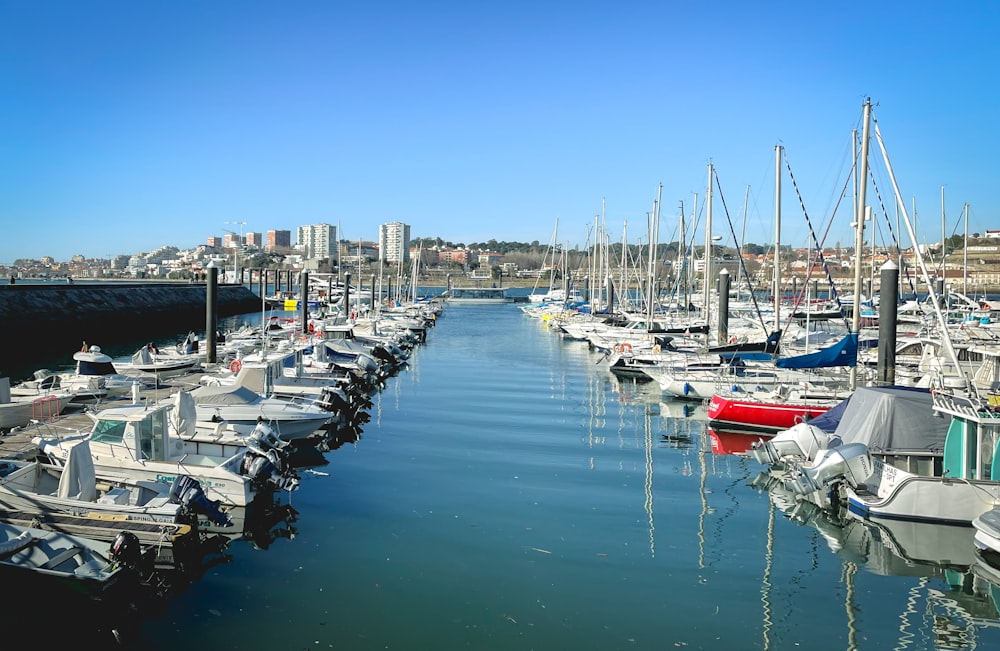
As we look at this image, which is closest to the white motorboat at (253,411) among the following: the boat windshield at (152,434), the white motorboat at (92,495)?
the boat windshield at (152,434)

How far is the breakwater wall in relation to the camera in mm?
50906

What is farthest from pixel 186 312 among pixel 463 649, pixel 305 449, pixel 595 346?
pixel 463 649

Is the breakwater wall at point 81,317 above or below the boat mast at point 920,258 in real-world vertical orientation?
below

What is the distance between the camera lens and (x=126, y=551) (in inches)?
479

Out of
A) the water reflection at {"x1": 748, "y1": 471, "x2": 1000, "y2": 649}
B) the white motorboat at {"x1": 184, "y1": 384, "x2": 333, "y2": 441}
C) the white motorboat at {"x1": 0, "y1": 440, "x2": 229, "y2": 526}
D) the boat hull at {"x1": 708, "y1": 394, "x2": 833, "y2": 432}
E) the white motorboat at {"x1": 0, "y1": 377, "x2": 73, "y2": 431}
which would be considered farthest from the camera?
the boat hull at {"x1": 708, "y1": 394, "x2": 833, "y2": 432}

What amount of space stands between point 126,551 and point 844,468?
14.4 m

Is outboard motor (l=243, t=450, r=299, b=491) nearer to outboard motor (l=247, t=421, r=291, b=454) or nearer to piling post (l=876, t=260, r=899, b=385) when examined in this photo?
outboard motor (l=247, t=421, r=291, b=454)

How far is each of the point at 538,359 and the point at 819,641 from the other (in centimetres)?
3927

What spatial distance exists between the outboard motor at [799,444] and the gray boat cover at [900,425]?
804 mm

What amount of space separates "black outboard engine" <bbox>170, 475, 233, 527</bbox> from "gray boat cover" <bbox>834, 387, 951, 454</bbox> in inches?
557

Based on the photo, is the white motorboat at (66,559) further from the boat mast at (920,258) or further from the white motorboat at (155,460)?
the boat mast at (920,258)

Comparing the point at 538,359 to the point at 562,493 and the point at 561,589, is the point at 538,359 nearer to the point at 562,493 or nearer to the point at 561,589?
the point at 562,493

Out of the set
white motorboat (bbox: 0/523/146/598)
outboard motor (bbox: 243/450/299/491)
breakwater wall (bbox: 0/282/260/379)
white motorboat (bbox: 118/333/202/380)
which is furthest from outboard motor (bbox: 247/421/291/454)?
breakwater wall (bbox: 0/282/260/379)

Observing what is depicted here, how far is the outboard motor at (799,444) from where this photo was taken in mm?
19844
